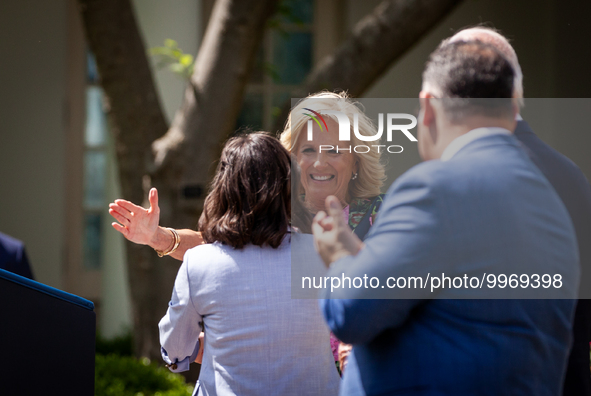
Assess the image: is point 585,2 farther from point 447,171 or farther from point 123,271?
point 123,271

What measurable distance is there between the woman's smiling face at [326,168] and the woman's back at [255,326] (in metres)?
0.28

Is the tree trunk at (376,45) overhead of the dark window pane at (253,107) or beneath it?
beneath

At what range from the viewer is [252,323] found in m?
1.47

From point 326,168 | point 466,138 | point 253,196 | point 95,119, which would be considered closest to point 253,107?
point 95,119

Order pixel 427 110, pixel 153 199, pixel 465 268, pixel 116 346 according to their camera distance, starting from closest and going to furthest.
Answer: pixel 465 268 → pixel 427 110 → pixel 153 199 → pixel 116 346

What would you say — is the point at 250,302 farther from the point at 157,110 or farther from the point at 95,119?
the point at 95,119

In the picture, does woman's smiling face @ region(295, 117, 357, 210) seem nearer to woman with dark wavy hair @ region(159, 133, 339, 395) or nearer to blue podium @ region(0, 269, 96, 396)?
woman with dark wavy hair @ region(159, 133, 339, 395)

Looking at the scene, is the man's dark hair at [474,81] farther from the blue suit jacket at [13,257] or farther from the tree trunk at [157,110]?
the tree trunk at [157,110]

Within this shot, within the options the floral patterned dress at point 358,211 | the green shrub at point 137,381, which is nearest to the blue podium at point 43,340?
the floral patterned dress at point 358,211

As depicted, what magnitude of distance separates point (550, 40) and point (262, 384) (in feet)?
15.5

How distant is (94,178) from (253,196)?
4322 mm

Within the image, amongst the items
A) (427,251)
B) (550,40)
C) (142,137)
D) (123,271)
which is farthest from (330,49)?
(427,251)

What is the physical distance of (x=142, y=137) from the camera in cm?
372

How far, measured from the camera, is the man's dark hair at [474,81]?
1.09 metres
